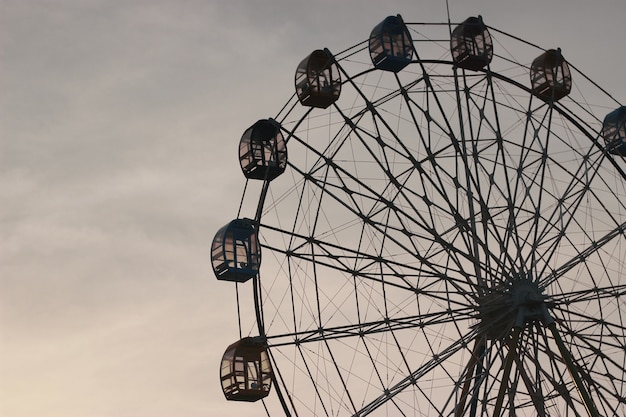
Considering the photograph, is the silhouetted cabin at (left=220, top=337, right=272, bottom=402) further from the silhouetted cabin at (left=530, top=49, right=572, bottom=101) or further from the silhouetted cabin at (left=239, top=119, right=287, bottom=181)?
the silhouetted cabin at (left=530, top=49, right=572, bottom=101)

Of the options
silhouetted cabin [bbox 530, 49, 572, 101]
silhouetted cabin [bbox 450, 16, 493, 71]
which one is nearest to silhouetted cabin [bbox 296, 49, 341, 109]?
silhouetted cabin [bbox 450, 16, 493, 71]

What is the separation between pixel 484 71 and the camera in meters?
34.8

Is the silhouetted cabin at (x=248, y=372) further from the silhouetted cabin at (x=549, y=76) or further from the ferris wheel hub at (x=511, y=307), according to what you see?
the silhouetted cabin at (x=549, y=76)

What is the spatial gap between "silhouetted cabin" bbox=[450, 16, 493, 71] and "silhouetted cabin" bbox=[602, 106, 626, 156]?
15.6ft

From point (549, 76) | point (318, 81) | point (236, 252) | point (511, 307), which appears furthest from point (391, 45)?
point (511, 307)

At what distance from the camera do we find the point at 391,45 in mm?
33250

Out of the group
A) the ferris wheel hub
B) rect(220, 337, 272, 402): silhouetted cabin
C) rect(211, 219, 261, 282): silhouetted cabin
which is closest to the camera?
the ferris wheel hub

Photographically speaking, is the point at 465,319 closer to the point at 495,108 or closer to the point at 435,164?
the point at 435,164

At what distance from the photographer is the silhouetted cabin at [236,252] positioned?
102 feet

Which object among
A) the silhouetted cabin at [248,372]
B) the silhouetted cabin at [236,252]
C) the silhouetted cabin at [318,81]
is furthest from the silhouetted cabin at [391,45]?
the silhouetted cabin at [248,372]

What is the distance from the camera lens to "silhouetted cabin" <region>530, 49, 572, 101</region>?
36312mm

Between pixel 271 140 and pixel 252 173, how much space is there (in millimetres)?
1118

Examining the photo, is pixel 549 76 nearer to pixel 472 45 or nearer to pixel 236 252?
pixel 472 45

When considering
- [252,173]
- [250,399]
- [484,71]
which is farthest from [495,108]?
[250,399]
